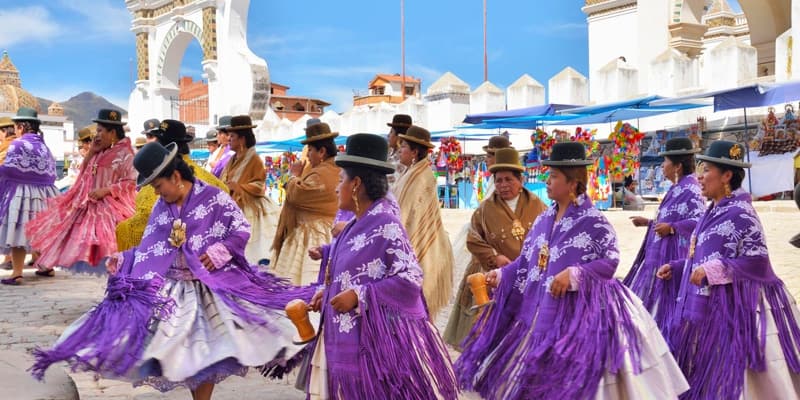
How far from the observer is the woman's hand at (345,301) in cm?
348

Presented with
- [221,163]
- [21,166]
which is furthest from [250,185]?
[21,166]

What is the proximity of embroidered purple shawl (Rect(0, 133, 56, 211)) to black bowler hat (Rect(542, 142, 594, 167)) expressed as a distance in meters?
7.46

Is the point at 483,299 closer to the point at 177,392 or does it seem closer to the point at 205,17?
the point at 177,392

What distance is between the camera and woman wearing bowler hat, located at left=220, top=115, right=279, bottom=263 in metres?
7.61

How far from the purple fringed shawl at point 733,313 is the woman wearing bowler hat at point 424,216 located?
1.78 m

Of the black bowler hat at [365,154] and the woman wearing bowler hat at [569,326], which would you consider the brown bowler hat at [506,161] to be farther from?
the black bowler hat at [365,154]

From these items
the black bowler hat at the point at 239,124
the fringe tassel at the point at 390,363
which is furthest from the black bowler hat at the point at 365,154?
the black bowler hat at the point at 239,124

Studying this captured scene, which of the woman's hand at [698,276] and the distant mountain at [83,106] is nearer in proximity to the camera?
the woman's hand at [698,276]

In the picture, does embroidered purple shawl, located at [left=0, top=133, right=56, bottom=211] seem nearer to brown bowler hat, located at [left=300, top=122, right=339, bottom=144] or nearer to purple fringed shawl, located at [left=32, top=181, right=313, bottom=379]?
brown bowler hat, located at [left=300, top=122, right=339, bottom=144]

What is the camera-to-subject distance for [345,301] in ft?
11.5

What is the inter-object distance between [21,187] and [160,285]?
619 centimetres

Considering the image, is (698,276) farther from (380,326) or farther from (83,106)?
(83,106)

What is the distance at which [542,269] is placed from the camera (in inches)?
163

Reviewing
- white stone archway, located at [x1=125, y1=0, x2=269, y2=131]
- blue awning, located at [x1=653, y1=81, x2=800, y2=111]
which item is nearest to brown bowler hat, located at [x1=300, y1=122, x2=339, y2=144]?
blue awning, located at [x1=653, y1=81, x2=800, y2=111]
